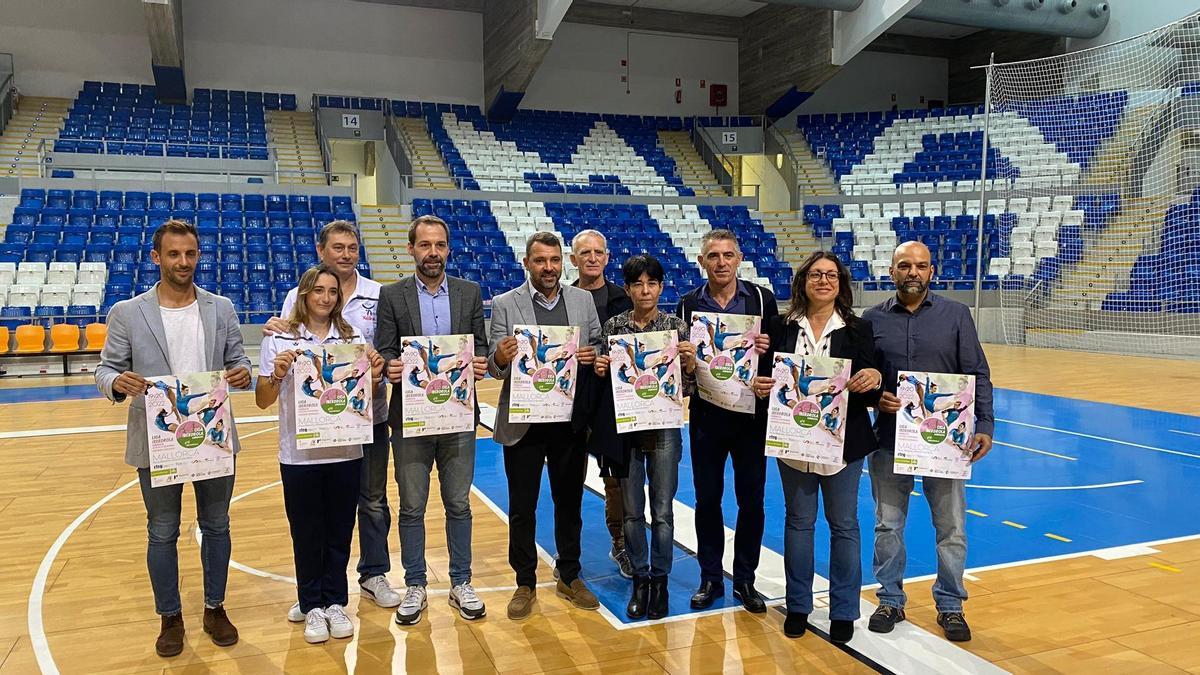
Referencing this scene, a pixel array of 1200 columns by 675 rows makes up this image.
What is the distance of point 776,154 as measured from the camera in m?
23.0

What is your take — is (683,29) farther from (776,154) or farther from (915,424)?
(915,424)

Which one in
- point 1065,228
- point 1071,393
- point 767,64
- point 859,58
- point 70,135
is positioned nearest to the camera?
point 1071,393

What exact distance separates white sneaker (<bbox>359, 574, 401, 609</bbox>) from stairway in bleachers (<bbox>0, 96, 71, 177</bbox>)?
1565 cm

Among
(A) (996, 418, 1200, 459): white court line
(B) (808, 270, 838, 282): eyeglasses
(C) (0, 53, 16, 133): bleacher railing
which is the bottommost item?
(A) (996, 418, 1200, 459): white court line

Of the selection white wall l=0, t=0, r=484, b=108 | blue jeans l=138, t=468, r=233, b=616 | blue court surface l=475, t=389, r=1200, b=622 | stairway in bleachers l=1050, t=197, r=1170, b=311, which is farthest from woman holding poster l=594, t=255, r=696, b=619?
white wall l=0, t=0, r=484, b=108

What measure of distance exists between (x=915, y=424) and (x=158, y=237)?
3018mm

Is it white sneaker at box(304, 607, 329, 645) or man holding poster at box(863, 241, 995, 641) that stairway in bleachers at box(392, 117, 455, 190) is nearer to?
white sneaker at box(304, 607, 329, 645)

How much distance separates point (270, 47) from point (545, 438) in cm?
2051

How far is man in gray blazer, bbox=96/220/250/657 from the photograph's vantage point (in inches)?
124

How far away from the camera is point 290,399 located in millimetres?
3279

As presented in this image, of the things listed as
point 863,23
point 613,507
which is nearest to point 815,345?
point 613,507

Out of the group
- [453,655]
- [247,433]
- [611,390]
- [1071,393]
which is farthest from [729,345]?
[1071,393]

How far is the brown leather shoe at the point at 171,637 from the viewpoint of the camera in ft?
10.6

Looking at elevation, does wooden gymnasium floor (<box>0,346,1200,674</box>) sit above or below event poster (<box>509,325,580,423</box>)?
below
